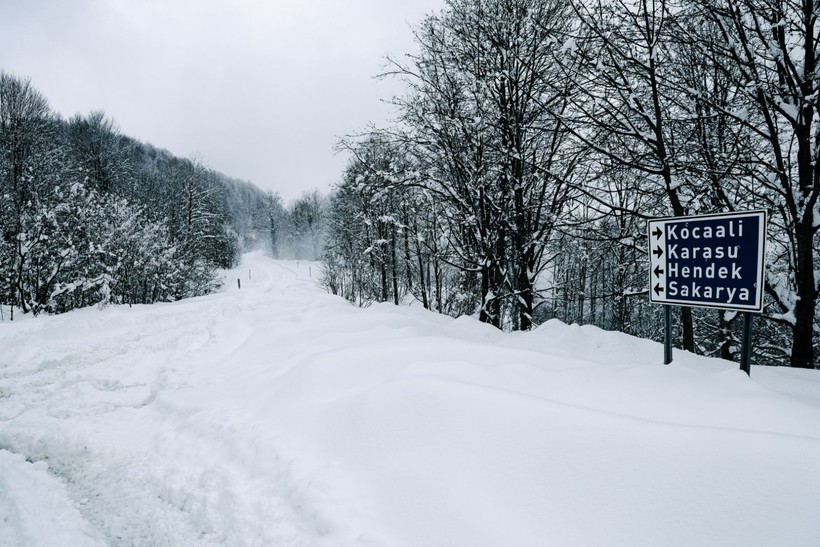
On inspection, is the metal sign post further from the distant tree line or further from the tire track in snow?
the tire track in snow

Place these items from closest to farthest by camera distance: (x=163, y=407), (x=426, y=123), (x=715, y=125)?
1. (x=163, y=407)
2. (x=715, y=125)
3. (x=426, y=123)

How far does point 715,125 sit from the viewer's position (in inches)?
253

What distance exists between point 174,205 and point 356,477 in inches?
1408

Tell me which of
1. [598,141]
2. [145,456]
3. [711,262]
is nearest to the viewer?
[711,262]

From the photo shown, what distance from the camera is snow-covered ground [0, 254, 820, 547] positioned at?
6.36ft

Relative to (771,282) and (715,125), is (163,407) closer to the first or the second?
(771,282)

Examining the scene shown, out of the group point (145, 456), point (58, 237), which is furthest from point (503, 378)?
point (58, 237)

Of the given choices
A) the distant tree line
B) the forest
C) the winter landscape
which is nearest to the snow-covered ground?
the winter landscape

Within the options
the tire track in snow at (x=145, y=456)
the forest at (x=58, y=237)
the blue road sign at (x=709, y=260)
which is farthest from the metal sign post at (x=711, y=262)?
the forest at (x=58, y=237)

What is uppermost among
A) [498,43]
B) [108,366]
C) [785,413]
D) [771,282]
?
[498,43]

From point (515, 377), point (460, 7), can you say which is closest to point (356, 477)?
point (515, 377)

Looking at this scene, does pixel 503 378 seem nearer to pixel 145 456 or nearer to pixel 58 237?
pixel 145 456

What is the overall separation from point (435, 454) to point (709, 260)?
257cm

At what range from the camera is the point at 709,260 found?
3.03m
